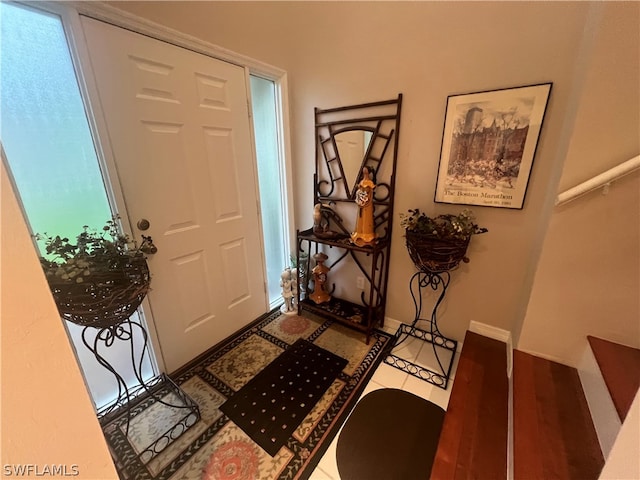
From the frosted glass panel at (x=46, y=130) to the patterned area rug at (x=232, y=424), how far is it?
22.7 inches

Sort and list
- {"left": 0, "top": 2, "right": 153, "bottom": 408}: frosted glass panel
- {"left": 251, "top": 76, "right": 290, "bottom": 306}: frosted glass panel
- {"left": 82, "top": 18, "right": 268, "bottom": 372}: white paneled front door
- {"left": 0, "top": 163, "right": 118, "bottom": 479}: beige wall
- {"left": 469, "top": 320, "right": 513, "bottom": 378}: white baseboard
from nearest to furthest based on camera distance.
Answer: {"left": 0, "top": 163, "right": 118, "bottom": 479}: beige wall
{"left": 0, "top": 2, "right": 153, "bottom": 408}: frosted glass panel
{"left": 82, "top": 18, "right": 268, "bottom": 372}: white paneled front door
{"left": 469, "top": 320, "right": 513, "bottom": 378}: white baseboard
{"left": 251, "top": 76, "right": 290, "bottom": 306}: frosted glass panel

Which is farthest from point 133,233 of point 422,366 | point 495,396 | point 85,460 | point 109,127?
point 495,396

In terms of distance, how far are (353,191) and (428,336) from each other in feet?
4.17

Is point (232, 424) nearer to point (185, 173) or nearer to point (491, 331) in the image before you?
point (185, 173)

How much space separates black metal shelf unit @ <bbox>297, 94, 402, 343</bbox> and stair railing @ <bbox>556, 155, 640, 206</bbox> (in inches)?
36.0

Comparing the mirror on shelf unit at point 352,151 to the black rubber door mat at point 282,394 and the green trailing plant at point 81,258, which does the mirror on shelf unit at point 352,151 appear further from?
the green trailing plant at point 81,258

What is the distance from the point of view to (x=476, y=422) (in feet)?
3.87

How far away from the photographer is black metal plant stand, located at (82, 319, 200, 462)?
1277mm

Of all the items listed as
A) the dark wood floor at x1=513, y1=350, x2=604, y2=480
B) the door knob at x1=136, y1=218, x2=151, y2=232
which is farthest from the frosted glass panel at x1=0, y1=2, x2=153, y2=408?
the dark wood floor at x1=513, y1=350, x2=604, y2=480

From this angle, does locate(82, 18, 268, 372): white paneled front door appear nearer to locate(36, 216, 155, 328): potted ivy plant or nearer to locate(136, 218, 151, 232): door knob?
locate(136, 218, 151, 232): door knob

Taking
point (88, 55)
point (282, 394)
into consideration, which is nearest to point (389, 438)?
point (282, 394)

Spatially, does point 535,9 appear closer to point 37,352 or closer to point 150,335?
point 37,352

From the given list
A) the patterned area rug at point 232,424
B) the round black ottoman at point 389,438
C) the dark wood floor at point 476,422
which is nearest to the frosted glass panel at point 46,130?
the patterned area rug at point 232,424

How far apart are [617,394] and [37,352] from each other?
1708mm
